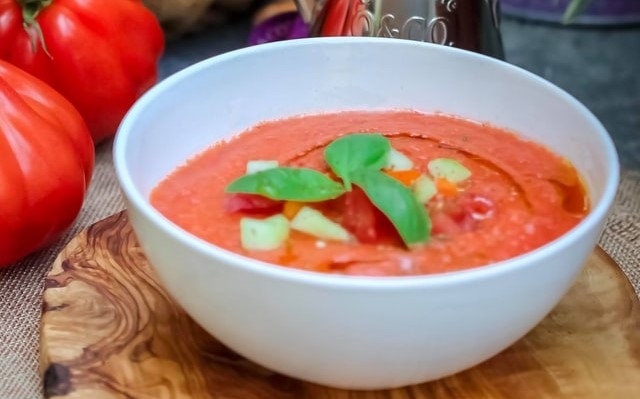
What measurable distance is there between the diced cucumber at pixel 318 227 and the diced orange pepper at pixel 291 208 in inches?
0.8

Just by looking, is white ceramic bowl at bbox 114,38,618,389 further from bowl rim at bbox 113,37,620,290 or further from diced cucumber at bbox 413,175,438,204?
diced cucumber at bbox 413,175,438,204

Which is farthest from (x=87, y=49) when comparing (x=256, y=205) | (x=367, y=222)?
(x=367, y=222)

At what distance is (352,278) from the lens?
0.74 metres

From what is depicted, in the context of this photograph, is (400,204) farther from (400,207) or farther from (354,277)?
(354,277)

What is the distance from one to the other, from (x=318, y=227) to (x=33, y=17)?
0.83m

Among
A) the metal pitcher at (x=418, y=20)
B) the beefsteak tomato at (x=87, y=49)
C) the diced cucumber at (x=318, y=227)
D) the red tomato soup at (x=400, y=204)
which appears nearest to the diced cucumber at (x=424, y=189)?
the red tomato soup at (x=400, y=204)

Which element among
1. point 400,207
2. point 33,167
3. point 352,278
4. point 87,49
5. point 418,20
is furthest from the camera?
point 87,49

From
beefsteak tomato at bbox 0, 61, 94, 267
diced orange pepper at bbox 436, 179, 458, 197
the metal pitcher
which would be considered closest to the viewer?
diced orange pepper at bbox 436, 179, 458, 197

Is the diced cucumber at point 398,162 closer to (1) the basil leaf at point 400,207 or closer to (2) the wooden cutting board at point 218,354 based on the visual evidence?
(1) the basil leaf at point 400,207

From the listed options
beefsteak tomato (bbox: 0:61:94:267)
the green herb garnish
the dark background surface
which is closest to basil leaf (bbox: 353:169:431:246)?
the green herb garnish

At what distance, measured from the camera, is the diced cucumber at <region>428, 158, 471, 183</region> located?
Answer: 1.02 m

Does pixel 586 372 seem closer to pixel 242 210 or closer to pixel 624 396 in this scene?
pixel 624 396

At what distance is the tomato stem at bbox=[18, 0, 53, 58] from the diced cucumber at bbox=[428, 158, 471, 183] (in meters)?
0.73

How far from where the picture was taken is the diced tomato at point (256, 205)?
3.07 ft
